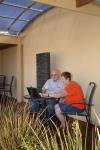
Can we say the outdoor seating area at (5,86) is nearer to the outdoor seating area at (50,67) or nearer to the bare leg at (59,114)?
the outdoor seating area at (50,67)

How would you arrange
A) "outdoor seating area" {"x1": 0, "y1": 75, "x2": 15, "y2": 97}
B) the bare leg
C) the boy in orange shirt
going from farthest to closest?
"outdoor seating area" {"x1": 0, "y1": 75, "x2": 15, "y2": 97}
the bare leg
the boy in orange shirt

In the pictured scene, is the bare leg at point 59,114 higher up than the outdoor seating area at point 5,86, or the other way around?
the outdoor seating area at point 5,86

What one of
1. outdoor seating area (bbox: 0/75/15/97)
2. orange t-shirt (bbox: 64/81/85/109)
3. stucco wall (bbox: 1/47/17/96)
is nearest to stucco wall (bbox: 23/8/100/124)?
orange t-shirt (bbox: 64/81/85/109)

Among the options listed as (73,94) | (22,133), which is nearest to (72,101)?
(73,94)

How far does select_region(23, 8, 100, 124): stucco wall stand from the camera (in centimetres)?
582

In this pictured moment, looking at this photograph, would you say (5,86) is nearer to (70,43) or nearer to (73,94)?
(70,43)

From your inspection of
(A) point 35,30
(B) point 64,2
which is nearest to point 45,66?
(A) point 35,30

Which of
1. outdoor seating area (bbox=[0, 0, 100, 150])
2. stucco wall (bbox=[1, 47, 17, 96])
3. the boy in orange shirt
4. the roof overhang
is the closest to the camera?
outdoor seating area (bbox=[0, 0, 100, 150])

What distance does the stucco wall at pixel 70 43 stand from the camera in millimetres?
5820

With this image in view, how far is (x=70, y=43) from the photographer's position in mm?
6598

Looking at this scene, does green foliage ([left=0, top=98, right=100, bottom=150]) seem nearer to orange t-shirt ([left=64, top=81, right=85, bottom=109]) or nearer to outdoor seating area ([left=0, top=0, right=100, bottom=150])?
outdoor seating area ([left=0, top=0, right=100, bottom=150])

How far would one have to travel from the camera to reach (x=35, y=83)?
328 inches

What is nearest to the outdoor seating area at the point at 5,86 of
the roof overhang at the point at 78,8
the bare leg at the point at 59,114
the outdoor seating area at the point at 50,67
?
the outdoor seating area at the point at 50,67

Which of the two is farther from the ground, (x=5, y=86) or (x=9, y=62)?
(x=9, y=62)
